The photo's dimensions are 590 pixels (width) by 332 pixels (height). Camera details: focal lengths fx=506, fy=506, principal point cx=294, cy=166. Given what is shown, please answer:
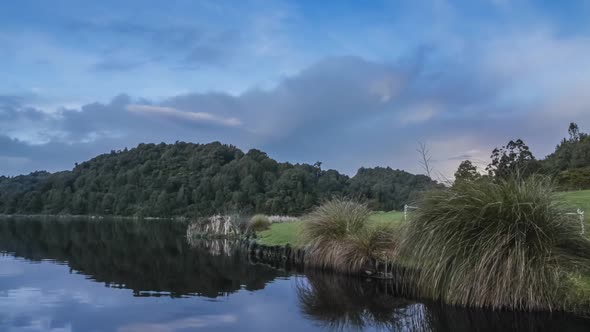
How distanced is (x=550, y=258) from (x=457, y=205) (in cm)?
187

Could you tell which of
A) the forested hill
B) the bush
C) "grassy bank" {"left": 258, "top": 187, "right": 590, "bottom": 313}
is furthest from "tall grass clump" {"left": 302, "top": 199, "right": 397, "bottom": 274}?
the forested hill

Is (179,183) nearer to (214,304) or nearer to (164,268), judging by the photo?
(164,268)

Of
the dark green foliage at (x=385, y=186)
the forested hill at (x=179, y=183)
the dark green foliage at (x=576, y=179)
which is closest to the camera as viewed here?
the dark green foliage at (x=576, y=179)

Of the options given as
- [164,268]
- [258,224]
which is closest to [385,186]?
[258,224]

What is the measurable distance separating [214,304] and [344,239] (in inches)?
203

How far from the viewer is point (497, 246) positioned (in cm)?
902

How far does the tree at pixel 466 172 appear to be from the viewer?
11164 mm

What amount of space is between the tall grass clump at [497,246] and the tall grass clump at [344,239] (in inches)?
109

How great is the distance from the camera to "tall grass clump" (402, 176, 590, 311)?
8.79m

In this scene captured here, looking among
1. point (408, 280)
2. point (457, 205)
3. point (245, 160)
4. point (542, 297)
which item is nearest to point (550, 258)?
point (542, 297)

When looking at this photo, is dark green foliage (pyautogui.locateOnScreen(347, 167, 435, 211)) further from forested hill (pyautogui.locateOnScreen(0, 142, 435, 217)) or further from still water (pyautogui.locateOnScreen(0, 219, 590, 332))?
still water (pyautogui.locateOnScreen(0, 219, 590, 332))

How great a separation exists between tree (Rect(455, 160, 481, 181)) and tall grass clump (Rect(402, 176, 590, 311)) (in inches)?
25.7

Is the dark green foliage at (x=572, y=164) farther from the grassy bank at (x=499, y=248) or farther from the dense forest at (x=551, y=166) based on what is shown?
the grassy bank at (x=499, y=248)

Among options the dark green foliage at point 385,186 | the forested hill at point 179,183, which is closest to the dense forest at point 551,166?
the dark green foliage at point 385,186
